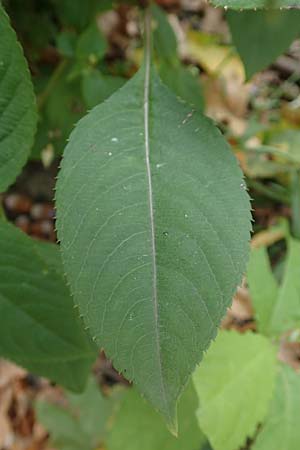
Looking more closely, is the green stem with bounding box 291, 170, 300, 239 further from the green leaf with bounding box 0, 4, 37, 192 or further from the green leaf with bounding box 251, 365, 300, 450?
the green leaf with bounding box 0, 4, 37, 192

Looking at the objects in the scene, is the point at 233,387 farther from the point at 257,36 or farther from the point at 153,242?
the point at 257,36

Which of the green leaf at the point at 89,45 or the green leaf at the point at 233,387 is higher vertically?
the green leaf at the point at 89,45

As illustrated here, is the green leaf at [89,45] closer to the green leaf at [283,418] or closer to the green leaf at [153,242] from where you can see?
the green leaf at [153,242]

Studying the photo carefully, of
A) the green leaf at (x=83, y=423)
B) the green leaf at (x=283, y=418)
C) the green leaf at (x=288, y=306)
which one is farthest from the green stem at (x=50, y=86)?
the green leaf at (x=83, y=423)

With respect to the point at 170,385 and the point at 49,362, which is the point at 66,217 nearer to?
the point at 170,385

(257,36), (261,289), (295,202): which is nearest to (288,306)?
(261,289)

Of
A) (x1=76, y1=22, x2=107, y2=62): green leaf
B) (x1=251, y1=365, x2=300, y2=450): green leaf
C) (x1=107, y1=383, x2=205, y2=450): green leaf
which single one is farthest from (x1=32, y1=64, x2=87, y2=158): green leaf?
(x1=251, y1=365, x2=300, y2=450): green leaf
